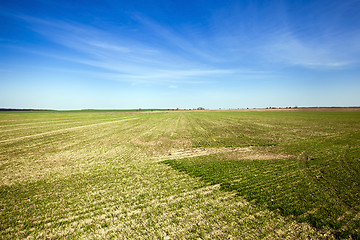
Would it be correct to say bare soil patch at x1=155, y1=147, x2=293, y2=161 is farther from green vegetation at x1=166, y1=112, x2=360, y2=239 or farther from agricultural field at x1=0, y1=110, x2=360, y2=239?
green vegetation at x1=166, y1=112, x2=360, y2=239

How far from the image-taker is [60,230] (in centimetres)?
423

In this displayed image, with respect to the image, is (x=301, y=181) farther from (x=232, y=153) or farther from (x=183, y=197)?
(x=183, y=197)

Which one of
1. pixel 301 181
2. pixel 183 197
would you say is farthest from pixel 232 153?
pixel 183 197

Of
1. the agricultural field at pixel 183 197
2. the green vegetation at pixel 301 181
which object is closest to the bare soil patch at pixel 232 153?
the agricultural field at pixel 183 197

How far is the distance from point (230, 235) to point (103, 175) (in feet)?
21.0

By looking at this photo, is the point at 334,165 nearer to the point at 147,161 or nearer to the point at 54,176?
the point at 147,161

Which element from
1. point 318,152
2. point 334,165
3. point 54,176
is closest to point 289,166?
point 334,165

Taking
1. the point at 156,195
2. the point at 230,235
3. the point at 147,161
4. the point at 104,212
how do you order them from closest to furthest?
the point at 230,235, the point at 104,212, the point at 156,195, the point at 147,161

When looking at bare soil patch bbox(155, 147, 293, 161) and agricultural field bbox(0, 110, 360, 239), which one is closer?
agricultural field bbox(0, 110, 360, 239)

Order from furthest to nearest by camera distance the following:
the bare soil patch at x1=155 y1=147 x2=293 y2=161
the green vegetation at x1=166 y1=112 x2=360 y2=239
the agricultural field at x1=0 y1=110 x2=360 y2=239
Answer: the bare soil patch at x1=155 y1=147 x2=293 y2=161, the green vegetation at x1=166 y1=112 x2=360 y2=239, the agricultural field at x1=0 y1=110 x2=360 y2=239

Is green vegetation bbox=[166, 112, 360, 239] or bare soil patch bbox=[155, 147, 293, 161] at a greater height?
green vegetation bbox=[166, 112, 360, 239]

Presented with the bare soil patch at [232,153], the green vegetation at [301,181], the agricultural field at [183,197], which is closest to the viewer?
the agricultural field at [183,197]

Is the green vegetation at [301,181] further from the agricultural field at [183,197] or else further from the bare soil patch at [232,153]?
the bare soil patch at [232,153]

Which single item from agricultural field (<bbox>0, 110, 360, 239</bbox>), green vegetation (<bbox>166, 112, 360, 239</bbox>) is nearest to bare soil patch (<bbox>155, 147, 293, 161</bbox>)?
agricultural field (<bbox>0, 110, 360, 239</bbox>)
